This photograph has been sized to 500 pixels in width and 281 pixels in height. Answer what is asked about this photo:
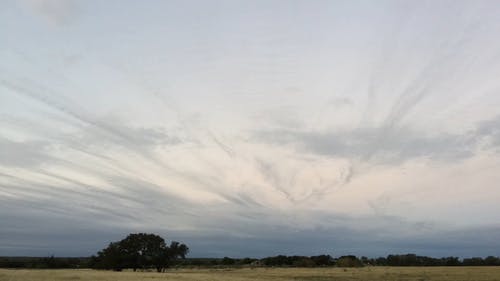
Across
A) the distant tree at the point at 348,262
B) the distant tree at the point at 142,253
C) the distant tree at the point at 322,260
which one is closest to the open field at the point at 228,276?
the distant tree at the point at 142,253

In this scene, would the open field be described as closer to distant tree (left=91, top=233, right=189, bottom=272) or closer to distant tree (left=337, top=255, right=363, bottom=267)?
distant tree (left=91, top=233, right=189, bottom=272)

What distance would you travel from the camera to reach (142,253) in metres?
129

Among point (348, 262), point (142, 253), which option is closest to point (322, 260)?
point (348, 262)

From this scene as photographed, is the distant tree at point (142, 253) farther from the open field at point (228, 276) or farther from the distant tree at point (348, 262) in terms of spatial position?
the distant tree at point (348, 262)

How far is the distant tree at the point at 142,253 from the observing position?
5015 inches

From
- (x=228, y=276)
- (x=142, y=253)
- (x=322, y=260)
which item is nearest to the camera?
(x=228, y=276)

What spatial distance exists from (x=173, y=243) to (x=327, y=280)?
198ft

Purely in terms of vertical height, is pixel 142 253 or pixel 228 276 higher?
pixel 142 253

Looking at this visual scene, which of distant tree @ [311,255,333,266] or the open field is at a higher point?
distant tree @ [311,255,333,266]

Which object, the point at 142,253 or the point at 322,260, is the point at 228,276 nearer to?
the point at 142,253

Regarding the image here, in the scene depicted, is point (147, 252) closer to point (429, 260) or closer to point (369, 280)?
point (369, 280)

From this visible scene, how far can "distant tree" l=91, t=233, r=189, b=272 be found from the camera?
418 ft

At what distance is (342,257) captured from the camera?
192625mm

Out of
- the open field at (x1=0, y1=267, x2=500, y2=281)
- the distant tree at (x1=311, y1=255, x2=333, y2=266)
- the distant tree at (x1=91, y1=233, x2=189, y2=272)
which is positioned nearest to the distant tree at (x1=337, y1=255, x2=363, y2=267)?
the distant tree at (x1=311, y1=255, x2=333, y2=266)
